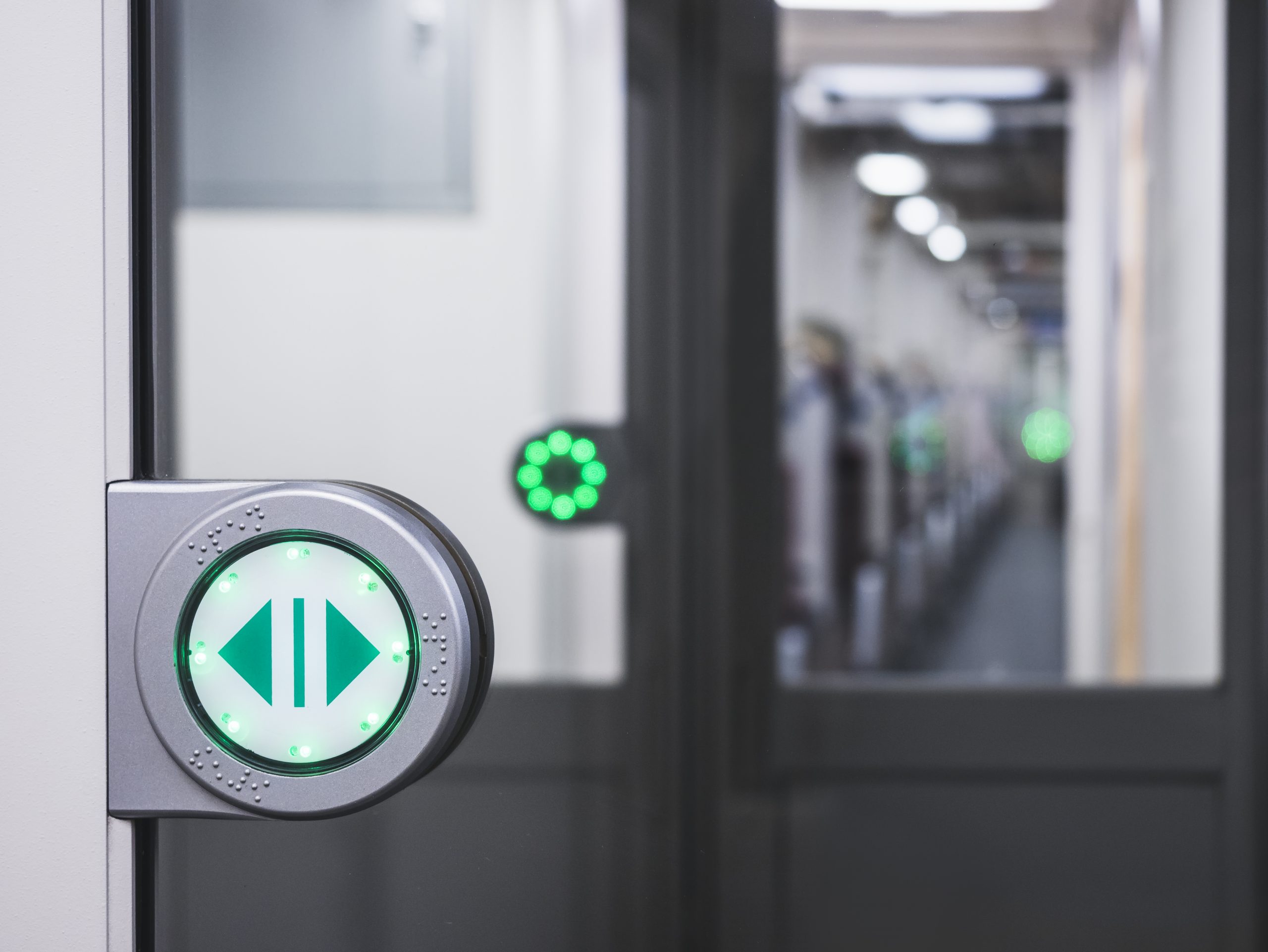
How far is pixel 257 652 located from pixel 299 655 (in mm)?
12

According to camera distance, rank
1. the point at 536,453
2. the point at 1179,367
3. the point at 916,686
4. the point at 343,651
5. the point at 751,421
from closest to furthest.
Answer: the point at 343,651 → the point at 536,453 → the point at 751,421 → the point at 916,686 → the point at 1179,367

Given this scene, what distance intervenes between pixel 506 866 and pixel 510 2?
2.47 ft

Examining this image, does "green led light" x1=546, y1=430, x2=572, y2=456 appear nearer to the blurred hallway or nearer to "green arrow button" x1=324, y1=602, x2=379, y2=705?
"green arrow button" x1=324, y1=602, x2=379, y2=705

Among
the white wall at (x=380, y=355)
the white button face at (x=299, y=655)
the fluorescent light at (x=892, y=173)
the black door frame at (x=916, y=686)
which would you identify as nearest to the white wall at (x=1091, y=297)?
the fluorescent light at (x=892, y=173)

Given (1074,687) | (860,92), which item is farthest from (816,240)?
(1074,687)

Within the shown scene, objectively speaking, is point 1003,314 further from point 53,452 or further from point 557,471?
point 53,452

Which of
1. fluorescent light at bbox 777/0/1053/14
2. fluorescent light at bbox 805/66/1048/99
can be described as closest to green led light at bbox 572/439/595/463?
fluorescent light at bbox 777/0/1053/14

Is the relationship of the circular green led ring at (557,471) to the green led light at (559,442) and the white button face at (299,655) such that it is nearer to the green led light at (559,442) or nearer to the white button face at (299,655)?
the green led light at (559,442)

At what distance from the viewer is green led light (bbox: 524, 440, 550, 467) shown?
1.43 ft

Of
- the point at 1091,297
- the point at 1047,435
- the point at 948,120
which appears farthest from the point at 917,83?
the point at 1047,435

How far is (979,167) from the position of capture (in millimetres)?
1565

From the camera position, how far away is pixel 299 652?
0.28 meters

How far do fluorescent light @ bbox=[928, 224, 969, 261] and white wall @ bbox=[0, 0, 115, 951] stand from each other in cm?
145

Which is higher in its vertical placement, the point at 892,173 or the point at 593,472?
the point at 892,173
